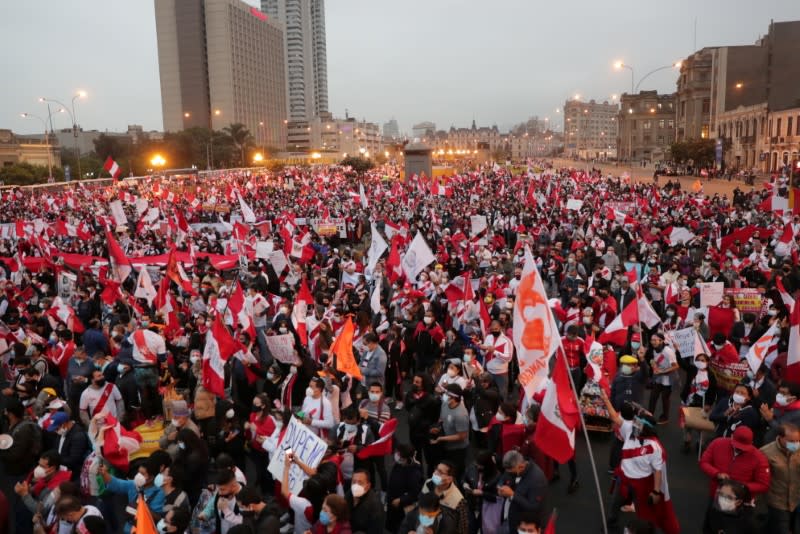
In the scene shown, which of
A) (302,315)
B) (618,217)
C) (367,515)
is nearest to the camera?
(367,515)

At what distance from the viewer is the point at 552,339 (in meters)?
5.66

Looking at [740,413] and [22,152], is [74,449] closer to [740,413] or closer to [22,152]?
[740,413]

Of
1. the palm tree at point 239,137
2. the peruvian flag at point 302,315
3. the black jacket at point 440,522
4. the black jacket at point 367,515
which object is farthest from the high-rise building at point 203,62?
the black jacket at point 440,522

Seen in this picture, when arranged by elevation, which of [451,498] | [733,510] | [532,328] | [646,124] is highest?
[646,124]

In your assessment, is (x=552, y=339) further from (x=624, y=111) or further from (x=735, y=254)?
(x=624, y=111)

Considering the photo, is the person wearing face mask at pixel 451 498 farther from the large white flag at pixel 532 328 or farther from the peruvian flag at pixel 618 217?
the peruvian flag at pixel 618 217

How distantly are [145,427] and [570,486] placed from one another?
461cm

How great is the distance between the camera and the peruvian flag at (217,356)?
7.12m

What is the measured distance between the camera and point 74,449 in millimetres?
6098

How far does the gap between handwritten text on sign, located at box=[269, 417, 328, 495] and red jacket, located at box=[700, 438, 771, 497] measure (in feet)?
11.1

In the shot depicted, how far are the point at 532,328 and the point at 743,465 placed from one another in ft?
6.91

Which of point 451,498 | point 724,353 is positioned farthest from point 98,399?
point 724,353

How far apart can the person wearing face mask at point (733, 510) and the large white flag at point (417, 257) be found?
750cm

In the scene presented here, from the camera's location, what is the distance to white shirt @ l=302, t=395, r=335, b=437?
6.34 metres
